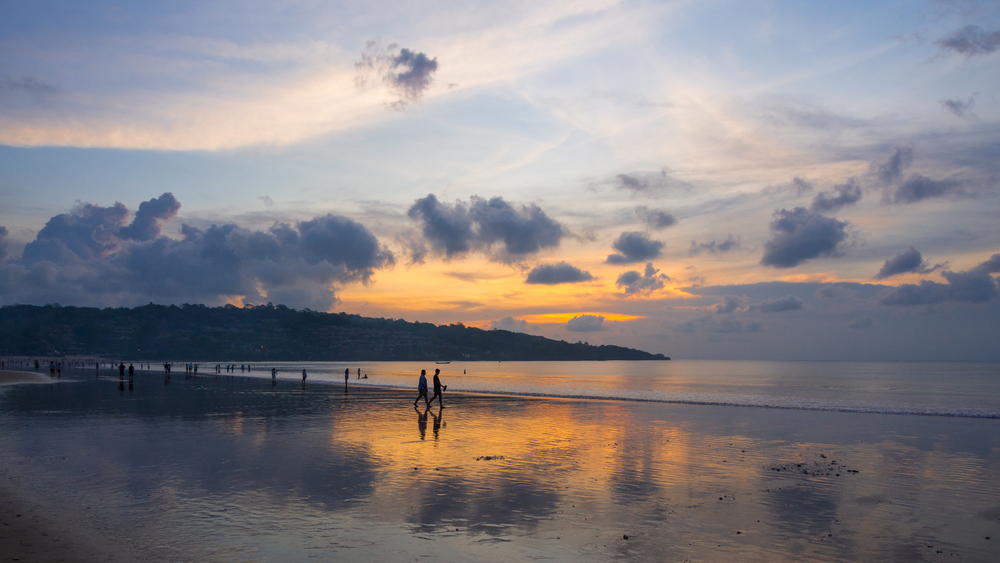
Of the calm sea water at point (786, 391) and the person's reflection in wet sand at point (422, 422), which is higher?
the person's reflection in wet sand at point (422, 422)

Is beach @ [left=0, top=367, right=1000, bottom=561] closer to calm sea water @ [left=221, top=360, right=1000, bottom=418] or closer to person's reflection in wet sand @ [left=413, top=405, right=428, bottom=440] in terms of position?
person's reflection in wet sand @ [left=413, top=405, right=428, bottom=440]

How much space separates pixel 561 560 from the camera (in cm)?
855

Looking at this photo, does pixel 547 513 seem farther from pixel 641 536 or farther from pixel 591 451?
pixel 591 451

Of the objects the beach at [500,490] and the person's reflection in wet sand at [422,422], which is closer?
the beach at [500,490]

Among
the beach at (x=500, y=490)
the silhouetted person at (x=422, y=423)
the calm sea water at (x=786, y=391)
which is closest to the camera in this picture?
the beach at (x=500, y=490)

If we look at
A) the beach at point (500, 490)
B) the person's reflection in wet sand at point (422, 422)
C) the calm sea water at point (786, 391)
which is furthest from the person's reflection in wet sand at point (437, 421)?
the calm sea water at point (786, 391)

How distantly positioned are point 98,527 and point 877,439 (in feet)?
83.4

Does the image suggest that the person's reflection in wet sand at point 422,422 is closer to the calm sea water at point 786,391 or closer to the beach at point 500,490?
the beach at point 500,490

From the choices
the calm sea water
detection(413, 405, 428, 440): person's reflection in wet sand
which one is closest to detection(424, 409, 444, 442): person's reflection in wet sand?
detection(413, 405, 428, 440): person's reflection in wet sand

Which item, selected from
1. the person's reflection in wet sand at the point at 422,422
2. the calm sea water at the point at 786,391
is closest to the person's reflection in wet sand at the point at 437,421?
the person's reflection in wet sand at the point at 422,422

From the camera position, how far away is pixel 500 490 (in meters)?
12.9

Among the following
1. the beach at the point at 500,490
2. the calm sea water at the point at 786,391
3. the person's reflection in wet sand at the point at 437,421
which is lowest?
the calm sea water at the point at 786,391

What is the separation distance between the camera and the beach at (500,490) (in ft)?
30.5

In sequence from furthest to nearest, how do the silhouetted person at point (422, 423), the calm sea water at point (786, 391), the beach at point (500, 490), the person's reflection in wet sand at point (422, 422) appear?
the calm sea water at point (786, 391) < the silhouetted person at point (422, 423) < the person's reflection in wet sand at point (422, 422) < the beach at point (500, 490)
